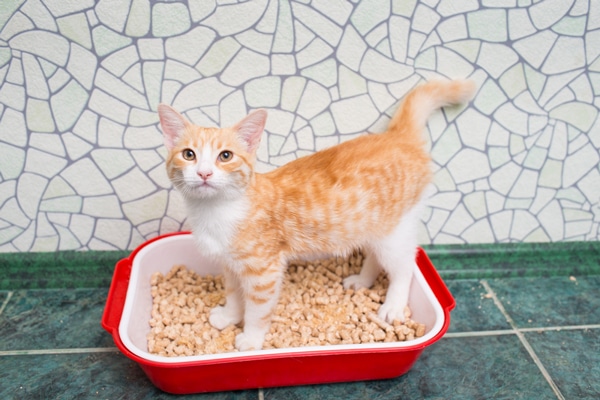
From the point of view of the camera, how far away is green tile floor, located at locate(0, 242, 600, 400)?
1.06 metres

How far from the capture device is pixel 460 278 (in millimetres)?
1455

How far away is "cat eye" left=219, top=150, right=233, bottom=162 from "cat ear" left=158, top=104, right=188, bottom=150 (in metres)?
0.10

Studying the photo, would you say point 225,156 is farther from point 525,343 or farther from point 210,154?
point 525,343

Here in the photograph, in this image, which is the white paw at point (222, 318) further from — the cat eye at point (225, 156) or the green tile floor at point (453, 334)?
the cat eye at point (225, 156)

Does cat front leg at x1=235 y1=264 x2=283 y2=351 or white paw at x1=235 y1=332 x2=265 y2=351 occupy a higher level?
cat front leg at x1=235 y1=264 x2=283 y2=351

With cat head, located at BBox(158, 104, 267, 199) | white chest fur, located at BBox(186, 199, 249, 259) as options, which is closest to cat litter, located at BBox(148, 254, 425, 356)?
white chest fur, located at BBox(186, 199, 249, 259)

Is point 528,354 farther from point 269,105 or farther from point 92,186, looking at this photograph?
point 92,186

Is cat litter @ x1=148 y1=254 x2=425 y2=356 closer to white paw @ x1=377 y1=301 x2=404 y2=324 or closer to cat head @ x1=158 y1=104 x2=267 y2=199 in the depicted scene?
white paw @ x1=377 y1=301 x2=404 y2=324

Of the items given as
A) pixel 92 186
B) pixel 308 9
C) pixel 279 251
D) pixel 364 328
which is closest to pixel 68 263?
pixel 92 186

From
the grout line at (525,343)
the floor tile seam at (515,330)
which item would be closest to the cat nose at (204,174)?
the floor tile seam at (515,330)

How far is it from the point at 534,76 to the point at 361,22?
511 mm

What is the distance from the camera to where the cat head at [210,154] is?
0.86m

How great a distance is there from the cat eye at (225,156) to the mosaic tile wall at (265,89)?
33cm

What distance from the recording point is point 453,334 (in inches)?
48.6
